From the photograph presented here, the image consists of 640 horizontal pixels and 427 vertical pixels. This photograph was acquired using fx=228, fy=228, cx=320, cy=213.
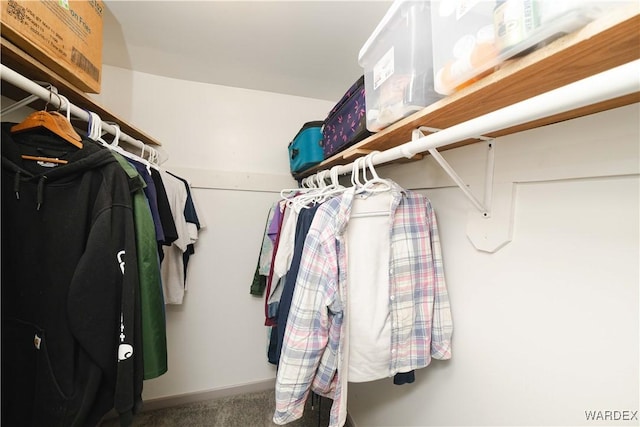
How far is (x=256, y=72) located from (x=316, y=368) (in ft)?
4.98

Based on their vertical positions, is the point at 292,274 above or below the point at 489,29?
below

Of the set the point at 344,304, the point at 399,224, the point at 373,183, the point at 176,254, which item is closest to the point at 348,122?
the point at 373,183

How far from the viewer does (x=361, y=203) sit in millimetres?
736

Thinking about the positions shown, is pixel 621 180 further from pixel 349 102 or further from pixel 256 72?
pixel 256 72

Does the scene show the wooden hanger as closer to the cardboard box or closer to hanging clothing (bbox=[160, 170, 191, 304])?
the cardboard box

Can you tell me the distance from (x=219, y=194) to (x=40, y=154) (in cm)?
88

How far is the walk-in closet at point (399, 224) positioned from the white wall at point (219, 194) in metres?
0.41

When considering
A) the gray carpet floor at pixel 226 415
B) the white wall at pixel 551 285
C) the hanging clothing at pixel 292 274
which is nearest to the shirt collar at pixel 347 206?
the hanging clothing at pixel 292 274

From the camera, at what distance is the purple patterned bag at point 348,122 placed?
86 cm

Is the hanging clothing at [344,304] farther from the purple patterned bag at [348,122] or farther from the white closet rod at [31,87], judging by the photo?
the white closet rod at [31,87]

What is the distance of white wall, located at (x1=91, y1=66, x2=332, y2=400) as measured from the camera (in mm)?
1440

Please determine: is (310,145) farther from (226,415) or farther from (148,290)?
(226,415)

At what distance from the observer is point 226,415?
4.63 feet

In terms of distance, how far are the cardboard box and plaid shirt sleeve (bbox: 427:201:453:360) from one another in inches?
47.9
